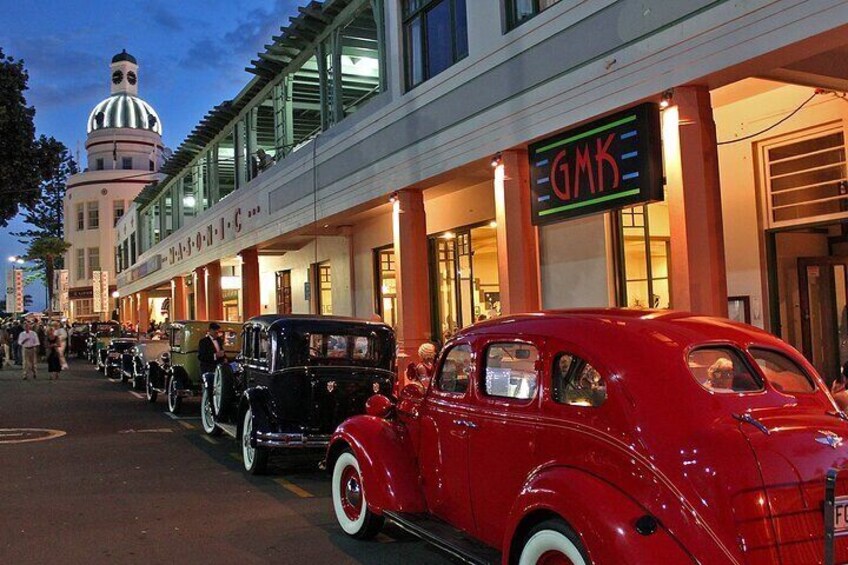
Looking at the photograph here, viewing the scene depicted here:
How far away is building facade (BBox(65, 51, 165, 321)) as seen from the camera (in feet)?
197

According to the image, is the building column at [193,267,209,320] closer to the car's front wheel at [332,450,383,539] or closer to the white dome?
the car's front wheel at [332,450,383,539]

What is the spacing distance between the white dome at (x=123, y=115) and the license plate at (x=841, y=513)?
211 ft

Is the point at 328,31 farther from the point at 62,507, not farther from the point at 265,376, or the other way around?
the point at 62,507

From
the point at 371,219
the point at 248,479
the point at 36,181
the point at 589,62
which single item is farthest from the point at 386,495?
the point at 36,181

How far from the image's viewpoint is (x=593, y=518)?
146 inches

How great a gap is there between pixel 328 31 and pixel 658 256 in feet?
33.9

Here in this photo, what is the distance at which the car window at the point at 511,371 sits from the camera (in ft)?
15.6

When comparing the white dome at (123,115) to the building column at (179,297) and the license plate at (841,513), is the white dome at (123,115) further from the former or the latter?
the license plate at (841,513)

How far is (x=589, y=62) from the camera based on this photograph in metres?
10.0

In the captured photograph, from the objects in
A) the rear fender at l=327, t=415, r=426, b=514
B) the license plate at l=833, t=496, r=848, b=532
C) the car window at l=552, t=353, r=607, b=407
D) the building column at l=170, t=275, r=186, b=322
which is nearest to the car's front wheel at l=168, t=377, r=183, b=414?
the rear fender at l=327, t=415, r=426, b=514

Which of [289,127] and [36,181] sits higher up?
[289,127]

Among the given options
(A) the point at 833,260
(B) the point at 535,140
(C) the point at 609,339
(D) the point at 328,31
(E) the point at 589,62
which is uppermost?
(D) the point at 328,31

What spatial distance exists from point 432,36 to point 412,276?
4.37m

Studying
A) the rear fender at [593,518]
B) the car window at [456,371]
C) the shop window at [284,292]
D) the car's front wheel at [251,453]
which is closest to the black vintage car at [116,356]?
the shop window at [284,292]
